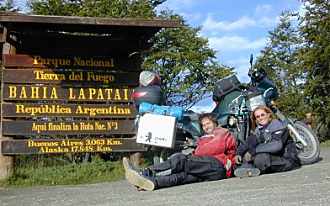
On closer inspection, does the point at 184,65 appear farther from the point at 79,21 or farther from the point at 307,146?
the point at 307,146

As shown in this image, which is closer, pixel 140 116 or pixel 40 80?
pixel 140 116

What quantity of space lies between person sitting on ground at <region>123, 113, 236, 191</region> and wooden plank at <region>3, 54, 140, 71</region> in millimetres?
3519

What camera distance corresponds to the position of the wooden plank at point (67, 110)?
39.4 ft

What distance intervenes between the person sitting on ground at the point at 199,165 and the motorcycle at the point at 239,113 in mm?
304

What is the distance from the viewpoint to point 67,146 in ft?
40.5

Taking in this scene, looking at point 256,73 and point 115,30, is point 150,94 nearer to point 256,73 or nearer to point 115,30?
point 256,73

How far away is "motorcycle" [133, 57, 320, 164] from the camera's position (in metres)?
9.89

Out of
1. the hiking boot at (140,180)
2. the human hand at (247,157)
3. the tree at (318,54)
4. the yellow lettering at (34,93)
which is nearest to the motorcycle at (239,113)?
the human hand at (247,157)

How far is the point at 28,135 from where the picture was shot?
39.6ft

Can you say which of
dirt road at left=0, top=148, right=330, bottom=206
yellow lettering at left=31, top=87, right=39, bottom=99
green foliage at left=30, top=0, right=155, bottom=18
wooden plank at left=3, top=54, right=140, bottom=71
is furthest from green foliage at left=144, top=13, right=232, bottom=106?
dirt road at left=0, top=148, right=330, bottom=206

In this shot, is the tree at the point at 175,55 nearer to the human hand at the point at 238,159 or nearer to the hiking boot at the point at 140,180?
the human hand at the point at 238,159

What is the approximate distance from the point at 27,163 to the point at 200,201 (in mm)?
6313

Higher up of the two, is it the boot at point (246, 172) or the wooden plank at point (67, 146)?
the wooden plank at point (67, 146)

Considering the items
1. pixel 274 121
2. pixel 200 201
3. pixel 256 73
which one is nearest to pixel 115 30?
pixel 256 73
